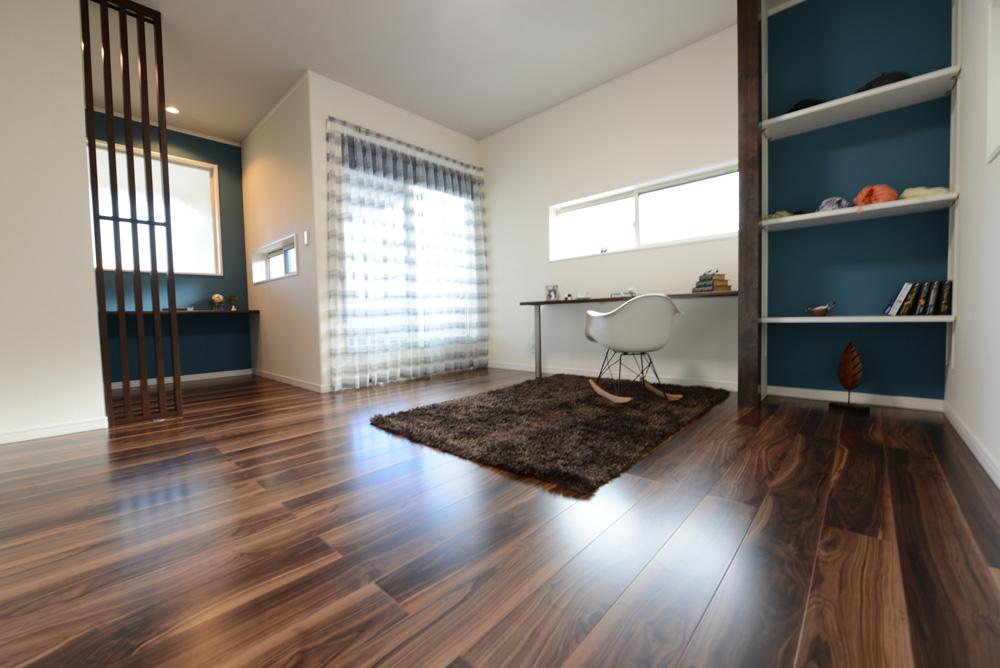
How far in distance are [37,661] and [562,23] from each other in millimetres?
4067

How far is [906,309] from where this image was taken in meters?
2.37

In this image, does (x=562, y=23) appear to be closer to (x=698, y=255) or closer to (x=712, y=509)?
(x=698, y=255)

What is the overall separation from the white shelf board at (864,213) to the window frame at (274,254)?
4083 millimetres

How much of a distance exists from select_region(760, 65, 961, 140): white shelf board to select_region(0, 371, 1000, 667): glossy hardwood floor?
1.91 metres

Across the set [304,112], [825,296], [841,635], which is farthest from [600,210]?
[841,635]

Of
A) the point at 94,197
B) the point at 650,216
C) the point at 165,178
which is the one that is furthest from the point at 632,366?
the point at 94,197

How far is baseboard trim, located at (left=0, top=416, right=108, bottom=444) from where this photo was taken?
7.49 ft

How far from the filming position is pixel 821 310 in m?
2.60

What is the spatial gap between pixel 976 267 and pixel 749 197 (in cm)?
114

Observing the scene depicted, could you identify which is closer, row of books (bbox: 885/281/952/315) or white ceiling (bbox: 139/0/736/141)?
row of books (bbox: 885/281/952/315)

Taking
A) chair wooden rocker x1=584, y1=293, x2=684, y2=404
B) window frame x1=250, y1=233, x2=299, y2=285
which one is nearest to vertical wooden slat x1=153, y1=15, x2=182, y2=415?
window frame x1=250, y1=233, x2=299, y2=285

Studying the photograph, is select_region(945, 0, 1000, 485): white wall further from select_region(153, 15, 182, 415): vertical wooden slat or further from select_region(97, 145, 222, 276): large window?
select_region(97, 145, 222, 276): large window

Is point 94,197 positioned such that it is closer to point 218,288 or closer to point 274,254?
point 274,254

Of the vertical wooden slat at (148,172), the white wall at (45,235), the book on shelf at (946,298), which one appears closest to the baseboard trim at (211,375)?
the vertical wooden slat at (148,172)
